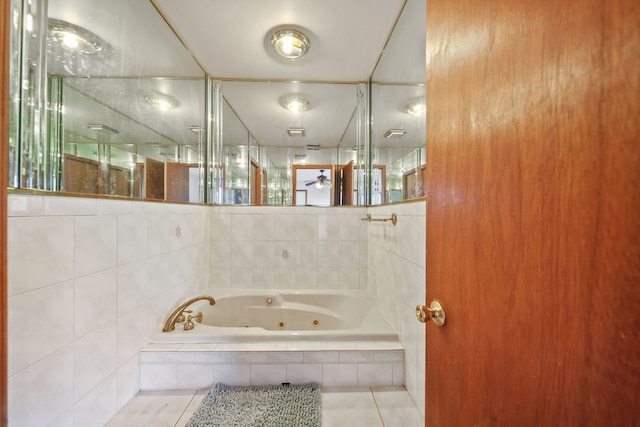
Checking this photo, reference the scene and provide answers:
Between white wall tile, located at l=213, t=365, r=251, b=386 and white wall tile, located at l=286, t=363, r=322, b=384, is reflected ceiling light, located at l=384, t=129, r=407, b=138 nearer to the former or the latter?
white wall tile, located at l=286, t=363, r=322, b=384

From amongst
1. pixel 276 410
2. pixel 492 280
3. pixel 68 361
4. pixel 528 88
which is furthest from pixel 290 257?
pixel 528 88

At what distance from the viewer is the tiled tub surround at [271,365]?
137 centimetres

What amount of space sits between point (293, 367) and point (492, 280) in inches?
50.8

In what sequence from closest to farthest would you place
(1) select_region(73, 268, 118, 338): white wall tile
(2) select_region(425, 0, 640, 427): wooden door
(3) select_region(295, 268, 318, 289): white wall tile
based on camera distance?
(2) select_region(425, 0, 640, 427): wooden door → (1) select_region(73, 268, 118, 338): white wall tile → (3) select_region(295, 268, 318, 289): white wall tile

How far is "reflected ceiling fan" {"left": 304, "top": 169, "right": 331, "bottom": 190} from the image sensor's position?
2355 mm

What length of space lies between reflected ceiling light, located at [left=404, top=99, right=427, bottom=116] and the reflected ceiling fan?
107 cm

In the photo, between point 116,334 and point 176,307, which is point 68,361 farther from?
point 176,307

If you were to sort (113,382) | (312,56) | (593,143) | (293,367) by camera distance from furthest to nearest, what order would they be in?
(312,56), (293,367), (113,382), (593,143)

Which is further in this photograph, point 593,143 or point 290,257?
point 290,257

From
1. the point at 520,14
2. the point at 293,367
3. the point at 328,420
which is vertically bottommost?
the point at 328,420

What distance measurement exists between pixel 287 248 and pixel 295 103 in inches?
54.8

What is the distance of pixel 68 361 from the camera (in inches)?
36.9

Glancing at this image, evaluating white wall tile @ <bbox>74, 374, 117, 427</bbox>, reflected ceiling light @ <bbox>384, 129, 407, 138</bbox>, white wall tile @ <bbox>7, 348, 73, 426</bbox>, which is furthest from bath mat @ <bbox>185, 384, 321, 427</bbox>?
reflected ceiling light @ <bbox>384, 129, 407, 138</bbox>

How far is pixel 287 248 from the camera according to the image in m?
2.29
